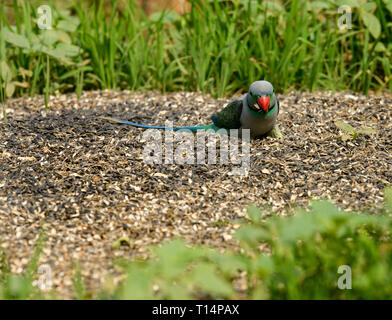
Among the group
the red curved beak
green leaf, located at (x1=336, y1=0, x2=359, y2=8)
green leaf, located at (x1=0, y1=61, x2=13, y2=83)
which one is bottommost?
the red curved beak

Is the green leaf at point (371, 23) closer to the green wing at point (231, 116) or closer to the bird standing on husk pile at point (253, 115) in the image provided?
the bird standing on husk pile at point (253, 115)

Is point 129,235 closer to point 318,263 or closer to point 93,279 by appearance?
point 93,279

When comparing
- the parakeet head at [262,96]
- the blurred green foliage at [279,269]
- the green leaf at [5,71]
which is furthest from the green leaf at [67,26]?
the blurred green foliage at [279,269]

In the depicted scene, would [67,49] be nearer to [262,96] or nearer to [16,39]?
[16,39]

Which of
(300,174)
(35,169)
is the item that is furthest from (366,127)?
(35,169)

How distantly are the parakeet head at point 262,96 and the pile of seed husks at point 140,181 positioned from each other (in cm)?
26

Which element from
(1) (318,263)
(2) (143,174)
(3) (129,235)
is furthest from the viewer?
(2) (143,174)

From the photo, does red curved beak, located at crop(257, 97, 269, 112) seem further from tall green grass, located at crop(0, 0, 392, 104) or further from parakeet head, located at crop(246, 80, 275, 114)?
tall green grass, located at crop(0, 0, 392, 104)

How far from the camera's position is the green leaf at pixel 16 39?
12.0ft

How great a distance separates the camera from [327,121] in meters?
3.30

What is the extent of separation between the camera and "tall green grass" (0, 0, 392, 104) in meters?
3.79

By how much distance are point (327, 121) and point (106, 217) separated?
64.1 inches

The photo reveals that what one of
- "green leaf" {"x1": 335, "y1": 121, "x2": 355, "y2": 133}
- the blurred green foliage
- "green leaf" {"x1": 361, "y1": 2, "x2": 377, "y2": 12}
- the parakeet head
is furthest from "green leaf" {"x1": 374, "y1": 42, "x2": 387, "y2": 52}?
the blurred green foliage

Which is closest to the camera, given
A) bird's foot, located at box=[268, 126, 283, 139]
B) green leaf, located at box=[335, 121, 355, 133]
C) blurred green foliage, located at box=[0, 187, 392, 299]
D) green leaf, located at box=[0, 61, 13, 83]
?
blurred green foliage, located at box=[0, 187, 392, 299]
